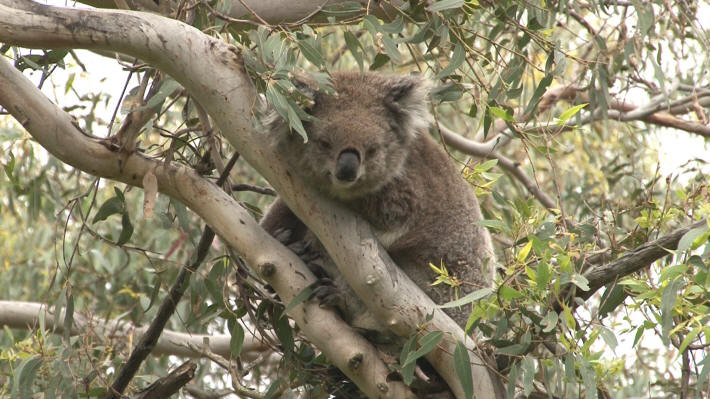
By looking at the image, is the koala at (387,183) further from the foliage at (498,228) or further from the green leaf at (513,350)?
the green leaf at (513,350)

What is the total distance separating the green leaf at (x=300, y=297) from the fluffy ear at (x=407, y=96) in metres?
0.84

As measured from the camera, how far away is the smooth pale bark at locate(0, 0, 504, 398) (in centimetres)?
206

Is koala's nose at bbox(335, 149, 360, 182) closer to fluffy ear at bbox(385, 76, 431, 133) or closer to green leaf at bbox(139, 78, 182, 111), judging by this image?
fluffy ear at bbox(385, 76, 431, 133)

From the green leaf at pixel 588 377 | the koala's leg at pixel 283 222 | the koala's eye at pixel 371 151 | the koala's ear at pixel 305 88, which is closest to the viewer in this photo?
the green leaf at pixel 588 377

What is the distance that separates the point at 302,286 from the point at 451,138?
233 centimetres

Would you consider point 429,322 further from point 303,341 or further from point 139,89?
point 139,89

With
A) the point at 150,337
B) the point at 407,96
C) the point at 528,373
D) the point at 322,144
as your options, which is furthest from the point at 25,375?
the point at 528,373

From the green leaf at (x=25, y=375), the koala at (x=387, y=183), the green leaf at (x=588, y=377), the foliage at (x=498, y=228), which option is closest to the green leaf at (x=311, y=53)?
the foliage at (x=498, y=228)

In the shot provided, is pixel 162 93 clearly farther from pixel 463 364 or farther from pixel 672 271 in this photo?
pixel 672 271

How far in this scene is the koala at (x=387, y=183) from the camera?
2740 millimetres

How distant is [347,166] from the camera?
2.70m

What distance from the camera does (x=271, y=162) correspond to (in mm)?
2404

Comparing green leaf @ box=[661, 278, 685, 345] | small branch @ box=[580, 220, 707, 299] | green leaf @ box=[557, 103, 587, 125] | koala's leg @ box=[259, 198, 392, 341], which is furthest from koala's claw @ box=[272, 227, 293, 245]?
green leaf @ box=[661, 278, 685, 345]

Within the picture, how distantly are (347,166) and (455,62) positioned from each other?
51cm
